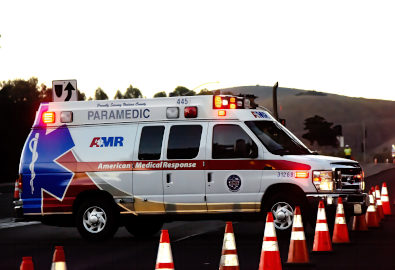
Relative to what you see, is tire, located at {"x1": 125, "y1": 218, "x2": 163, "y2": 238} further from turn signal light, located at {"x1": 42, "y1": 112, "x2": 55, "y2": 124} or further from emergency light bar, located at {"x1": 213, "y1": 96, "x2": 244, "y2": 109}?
emergency light bar, located at {"x1": 213, "y1": 96, "x2": 244, "y2": 109}

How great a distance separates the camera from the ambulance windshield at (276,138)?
17516mm

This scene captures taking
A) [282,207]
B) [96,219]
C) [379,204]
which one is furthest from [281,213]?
[379,204]

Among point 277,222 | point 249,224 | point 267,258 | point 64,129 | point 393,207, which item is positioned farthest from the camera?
point 393,207

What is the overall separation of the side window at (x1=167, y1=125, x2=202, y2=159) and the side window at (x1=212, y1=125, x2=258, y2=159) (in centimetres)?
32

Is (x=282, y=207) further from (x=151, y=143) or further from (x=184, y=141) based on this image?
(x=151, y=143)

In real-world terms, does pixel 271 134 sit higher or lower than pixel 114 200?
higher

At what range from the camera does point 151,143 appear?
17.7 metres

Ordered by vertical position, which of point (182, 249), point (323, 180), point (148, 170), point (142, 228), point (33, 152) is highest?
point (33, 152)

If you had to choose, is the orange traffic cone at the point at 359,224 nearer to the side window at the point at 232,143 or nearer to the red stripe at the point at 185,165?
the red stripe at the point at 185,165

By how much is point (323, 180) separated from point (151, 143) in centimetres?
308

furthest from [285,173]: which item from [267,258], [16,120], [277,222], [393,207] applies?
[16,120]

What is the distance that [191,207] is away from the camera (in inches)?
685

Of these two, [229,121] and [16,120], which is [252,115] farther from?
[16,120]

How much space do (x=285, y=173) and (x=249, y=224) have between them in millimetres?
4694
